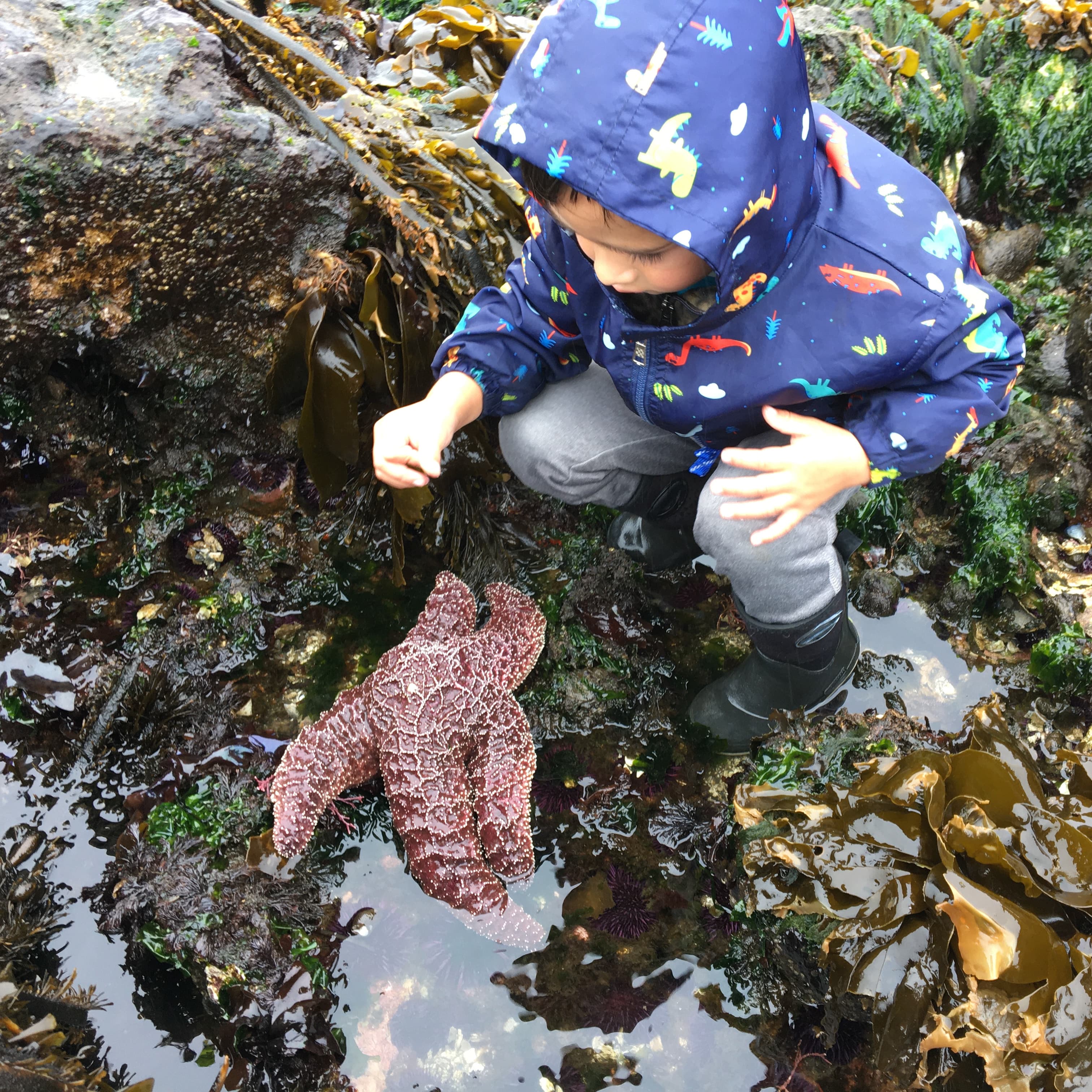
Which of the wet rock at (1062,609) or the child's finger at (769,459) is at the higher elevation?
the child's finger at (769,459)

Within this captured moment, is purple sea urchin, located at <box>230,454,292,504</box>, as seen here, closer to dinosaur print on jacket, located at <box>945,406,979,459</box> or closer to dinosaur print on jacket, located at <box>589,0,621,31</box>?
dinosaur print on jacket, located at <box>589,0,621,31</box>

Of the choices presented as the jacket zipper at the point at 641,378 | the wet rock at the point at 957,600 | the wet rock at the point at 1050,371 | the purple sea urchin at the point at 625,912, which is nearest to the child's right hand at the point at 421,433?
the jacket zipper at the point at 641,378

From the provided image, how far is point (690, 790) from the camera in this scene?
289 centimetres

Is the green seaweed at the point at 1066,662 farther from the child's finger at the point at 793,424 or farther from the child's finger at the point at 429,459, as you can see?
the child's finger at the point at 429,459

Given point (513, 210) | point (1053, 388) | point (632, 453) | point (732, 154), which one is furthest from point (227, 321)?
point (1053, 388)

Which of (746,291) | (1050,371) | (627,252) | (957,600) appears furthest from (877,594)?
(627,252)

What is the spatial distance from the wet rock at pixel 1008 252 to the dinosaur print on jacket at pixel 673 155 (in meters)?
2.89

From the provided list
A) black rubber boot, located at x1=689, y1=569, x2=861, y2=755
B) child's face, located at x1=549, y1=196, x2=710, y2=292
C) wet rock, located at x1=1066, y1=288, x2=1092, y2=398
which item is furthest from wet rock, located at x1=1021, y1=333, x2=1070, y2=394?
child's face, located at x1=549, y1=196, x2=710, y2=292

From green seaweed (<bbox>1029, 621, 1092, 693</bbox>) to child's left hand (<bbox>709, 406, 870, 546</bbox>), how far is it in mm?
1433

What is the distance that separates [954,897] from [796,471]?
120cm

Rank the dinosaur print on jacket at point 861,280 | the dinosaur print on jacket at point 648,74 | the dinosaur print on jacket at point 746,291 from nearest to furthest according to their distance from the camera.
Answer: the dinosaur print on jacket at point 648,74, the dinosaur print on jacket at point 746,291, the dinosaur print on jacket at point 861,280

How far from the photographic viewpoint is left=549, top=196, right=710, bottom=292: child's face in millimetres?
1606

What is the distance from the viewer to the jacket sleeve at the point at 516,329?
2408 mm

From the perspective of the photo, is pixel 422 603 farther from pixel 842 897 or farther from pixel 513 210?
pixel 842 897
